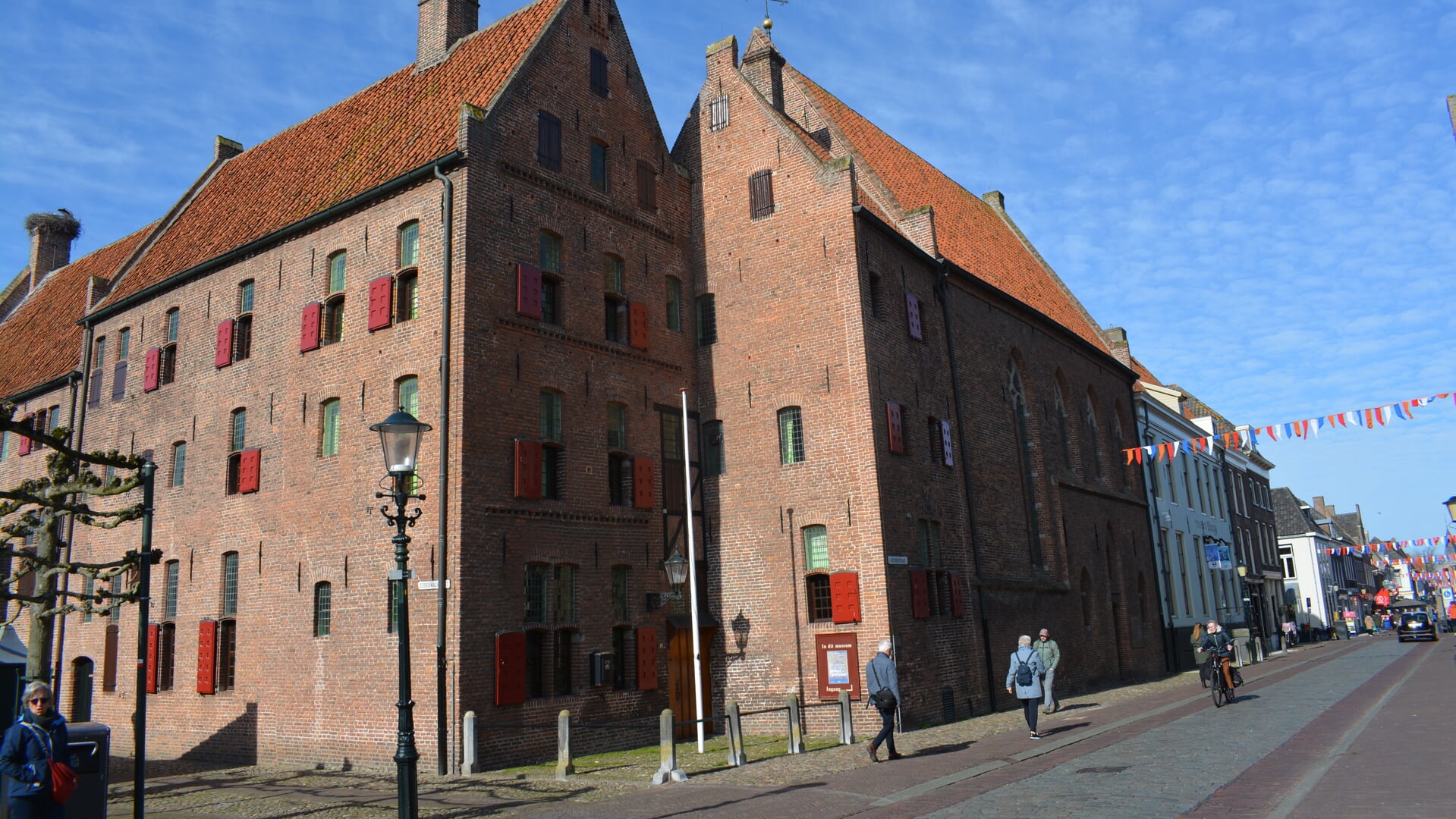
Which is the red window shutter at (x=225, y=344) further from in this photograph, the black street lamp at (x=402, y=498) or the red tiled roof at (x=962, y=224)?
the red tiled roof at (x=962, y=224)

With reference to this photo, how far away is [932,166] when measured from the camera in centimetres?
3419

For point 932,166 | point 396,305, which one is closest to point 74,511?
point 396,305

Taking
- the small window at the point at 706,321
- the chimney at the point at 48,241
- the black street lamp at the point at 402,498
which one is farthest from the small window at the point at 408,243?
the chimney at the point at 48,241

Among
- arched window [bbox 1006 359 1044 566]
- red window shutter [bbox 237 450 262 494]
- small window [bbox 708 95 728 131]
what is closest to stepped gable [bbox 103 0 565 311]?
small window [bbox 708 95 728 131]

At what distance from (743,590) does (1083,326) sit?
20.6 meters

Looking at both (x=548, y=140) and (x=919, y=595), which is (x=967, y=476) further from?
(x=548, y=140)

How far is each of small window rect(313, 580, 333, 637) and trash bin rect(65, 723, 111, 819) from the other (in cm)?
727

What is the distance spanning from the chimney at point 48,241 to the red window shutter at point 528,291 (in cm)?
2871

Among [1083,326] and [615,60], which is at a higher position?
[615,60]

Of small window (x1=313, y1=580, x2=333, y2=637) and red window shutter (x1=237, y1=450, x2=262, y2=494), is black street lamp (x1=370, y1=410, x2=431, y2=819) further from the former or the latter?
red window shutter (x1=237, y1=450, x2=262, y2=494)

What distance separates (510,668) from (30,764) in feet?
29.4

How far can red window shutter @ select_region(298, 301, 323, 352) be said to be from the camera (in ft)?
64.4

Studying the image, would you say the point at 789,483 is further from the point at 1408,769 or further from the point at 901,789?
the point at 1408,769

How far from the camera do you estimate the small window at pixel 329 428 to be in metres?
19.2
